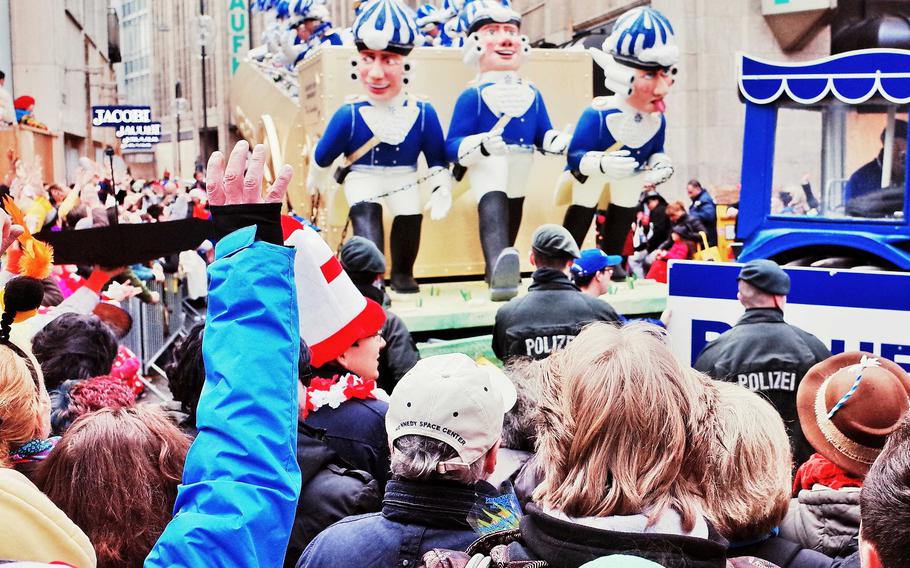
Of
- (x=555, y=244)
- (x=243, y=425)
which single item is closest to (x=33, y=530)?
(x=243, y=425)

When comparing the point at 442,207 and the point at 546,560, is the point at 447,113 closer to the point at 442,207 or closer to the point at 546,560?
the point at 442,207

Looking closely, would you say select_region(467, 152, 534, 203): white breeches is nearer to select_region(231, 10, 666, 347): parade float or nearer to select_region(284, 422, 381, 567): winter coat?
select_region(231, 10, 666, 347): parade float

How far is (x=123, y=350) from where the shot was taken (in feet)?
14.7

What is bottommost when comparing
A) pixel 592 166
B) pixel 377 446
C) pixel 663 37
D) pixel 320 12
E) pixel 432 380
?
pixel 377 446

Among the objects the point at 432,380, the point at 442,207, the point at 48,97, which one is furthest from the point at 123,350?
the point at 48,97

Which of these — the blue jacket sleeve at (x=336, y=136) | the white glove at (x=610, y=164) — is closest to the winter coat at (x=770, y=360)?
the white glove at (x=610, y=164)

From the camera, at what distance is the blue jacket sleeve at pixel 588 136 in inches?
315

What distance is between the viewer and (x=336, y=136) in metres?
7.59

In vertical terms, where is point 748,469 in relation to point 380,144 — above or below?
below

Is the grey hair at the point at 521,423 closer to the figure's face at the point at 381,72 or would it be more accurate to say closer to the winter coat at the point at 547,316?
the winter coat at the point at 547,316

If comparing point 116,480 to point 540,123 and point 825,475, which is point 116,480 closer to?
point 825,475

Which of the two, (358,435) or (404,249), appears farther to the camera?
(404,249)

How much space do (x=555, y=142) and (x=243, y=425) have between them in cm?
679

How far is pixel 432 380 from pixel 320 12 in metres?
10.0
